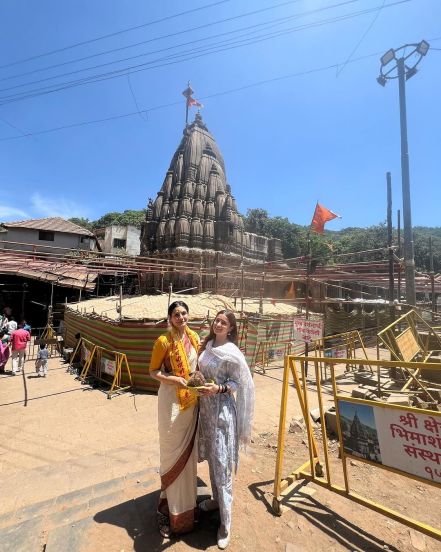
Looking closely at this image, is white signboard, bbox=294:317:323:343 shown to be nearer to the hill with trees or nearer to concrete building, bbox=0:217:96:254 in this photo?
concrete building, bbox=0:217:96:254

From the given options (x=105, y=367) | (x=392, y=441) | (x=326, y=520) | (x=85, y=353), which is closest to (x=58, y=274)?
(x=85, y=353)

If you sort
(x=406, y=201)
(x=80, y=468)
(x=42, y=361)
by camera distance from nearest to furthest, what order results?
(x=80, y=468), (x=406, y=201), (x=42, y=361)

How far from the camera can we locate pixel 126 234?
3675cm

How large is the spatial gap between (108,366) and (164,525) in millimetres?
6602

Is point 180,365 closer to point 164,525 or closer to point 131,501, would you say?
point 164,525

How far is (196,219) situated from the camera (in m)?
26.1

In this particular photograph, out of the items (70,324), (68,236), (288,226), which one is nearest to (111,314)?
(70,324)

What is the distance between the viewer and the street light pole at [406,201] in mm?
7979

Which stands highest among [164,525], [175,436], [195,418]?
[195,418]

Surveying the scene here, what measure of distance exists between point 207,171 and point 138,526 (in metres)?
30.2

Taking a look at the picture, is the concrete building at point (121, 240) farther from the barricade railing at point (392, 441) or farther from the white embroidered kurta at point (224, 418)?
the barricade railing at point (392, 441)

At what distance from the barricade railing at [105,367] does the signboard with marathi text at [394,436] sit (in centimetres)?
646

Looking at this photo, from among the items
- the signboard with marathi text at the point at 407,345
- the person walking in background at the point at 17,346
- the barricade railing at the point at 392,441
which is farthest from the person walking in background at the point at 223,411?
the person walking in background at the point at 17,346

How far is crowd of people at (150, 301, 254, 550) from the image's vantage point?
2484 mm
